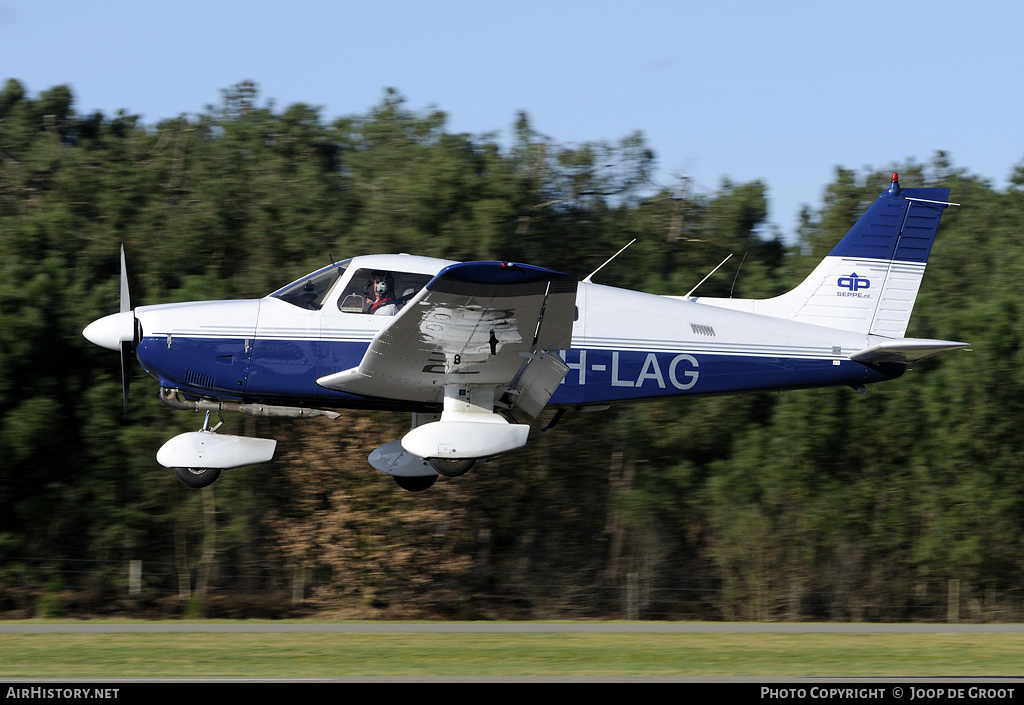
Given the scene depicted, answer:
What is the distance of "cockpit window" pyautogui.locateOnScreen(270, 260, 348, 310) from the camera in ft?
31.1

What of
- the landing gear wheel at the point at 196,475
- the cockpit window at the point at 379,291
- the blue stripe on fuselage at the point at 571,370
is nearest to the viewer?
the cockpit window at the point at 379,291

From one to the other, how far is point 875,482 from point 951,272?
6325mm

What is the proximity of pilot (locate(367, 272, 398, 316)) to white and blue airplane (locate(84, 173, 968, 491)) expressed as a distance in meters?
0.01

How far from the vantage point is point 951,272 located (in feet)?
78.4

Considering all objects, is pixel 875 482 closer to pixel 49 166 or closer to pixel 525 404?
pixel 525 404

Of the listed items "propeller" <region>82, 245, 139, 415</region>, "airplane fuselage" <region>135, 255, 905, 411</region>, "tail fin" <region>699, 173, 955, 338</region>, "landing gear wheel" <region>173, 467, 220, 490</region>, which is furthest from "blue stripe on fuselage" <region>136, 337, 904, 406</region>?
"landing gear wheel" <region>173, 467, 220, 490</region>

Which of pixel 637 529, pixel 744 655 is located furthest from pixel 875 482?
pixel 744 655

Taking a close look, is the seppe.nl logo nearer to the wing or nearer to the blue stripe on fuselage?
the blue stripe on fuselage

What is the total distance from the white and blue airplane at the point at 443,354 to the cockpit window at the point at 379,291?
0.04 feet

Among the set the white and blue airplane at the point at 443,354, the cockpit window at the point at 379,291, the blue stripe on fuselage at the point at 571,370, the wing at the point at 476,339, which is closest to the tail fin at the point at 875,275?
the white and blue airplane at the point at 443,354

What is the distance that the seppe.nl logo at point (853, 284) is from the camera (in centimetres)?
1085

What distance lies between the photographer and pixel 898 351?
32.8 ft

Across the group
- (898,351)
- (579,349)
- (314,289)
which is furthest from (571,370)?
(898,351)

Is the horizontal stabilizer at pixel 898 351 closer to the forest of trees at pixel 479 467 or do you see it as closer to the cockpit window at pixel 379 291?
the cockpit window at pixel 379 291
